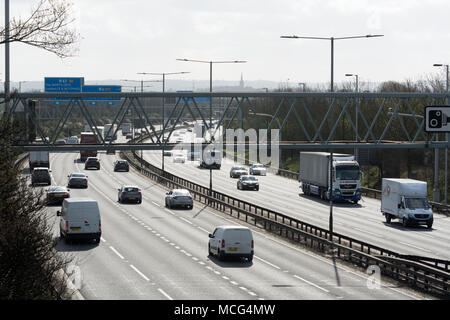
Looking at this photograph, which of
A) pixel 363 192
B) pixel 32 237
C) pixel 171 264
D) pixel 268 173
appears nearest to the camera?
pixel 32 237

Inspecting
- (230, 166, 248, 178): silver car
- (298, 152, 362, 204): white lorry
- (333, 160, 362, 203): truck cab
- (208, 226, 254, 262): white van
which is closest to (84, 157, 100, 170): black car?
(230, 166, 248, 178): silver car

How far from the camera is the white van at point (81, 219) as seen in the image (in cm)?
4153

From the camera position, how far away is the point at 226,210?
60.9 m

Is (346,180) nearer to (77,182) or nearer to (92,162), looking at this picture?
(77,182)

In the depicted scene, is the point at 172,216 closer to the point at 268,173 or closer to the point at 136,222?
the point at 136,222

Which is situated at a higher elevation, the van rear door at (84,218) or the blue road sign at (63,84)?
the blue road sign at (63,84)

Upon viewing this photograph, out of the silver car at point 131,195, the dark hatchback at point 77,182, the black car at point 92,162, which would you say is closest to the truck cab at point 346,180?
the silver car at point 131,195

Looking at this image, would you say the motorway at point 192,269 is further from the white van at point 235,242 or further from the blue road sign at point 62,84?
the blue road sign at point 62,84

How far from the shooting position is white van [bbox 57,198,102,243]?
41531 mm

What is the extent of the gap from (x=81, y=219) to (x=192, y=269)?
28.8 feet

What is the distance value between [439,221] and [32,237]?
4116 centimetres

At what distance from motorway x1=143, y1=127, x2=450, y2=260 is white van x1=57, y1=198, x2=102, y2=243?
14.2 metres

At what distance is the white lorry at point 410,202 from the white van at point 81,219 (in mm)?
19699
